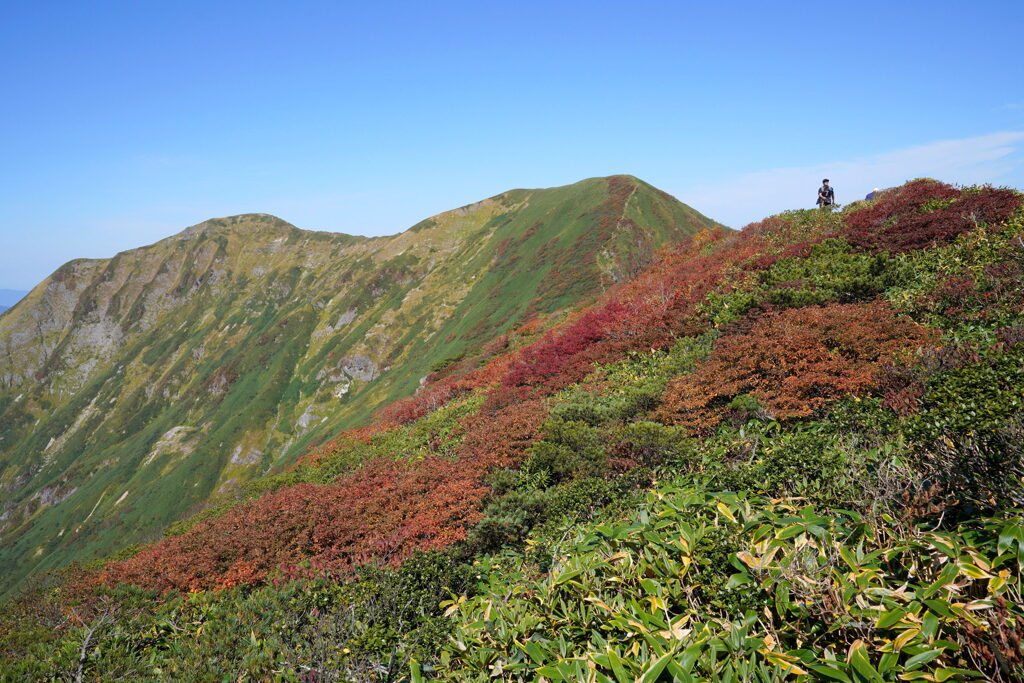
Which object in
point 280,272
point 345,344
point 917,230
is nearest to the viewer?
point 917,230

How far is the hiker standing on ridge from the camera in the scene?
2922 centimetres

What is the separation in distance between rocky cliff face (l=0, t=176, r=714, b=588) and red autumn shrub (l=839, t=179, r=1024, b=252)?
22003 millimetres

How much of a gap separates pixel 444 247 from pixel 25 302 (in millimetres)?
193554

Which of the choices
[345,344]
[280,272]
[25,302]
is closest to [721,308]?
[345,344]

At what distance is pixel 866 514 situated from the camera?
18.7ft

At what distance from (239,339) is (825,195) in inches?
6149

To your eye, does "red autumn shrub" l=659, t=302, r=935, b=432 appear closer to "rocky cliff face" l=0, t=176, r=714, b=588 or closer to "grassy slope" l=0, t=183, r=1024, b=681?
"grassy slope" l=0, t=183, r=1024, b=681

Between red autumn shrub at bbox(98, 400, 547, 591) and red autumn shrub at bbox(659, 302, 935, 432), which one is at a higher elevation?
red autumn shrub at bbox(659, 302, 935, 432)

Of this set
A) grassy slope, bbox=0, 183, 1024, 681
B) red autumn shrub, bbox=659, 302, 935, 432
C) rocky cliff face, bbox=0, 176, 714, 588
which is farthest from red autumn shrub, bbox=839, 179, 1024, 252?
rocky cliff face, bbox=0, 176, 714, 588

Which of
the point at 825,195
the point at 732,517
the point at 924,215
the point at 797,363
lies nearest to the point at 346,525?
the point at 732,517

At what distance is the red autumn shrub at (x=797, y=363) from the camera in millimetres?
11547

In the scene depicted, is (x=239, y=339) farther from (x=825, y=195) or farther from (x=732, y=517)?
(x=732, y=517)

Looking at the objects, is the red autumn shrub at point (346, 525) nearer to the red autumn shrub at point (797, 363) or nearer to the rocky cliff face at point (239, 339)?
the red autumn shrub at point (797, 363)

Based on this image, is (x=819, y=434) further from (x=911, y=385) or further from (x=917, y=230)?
(x=917, y=230)
